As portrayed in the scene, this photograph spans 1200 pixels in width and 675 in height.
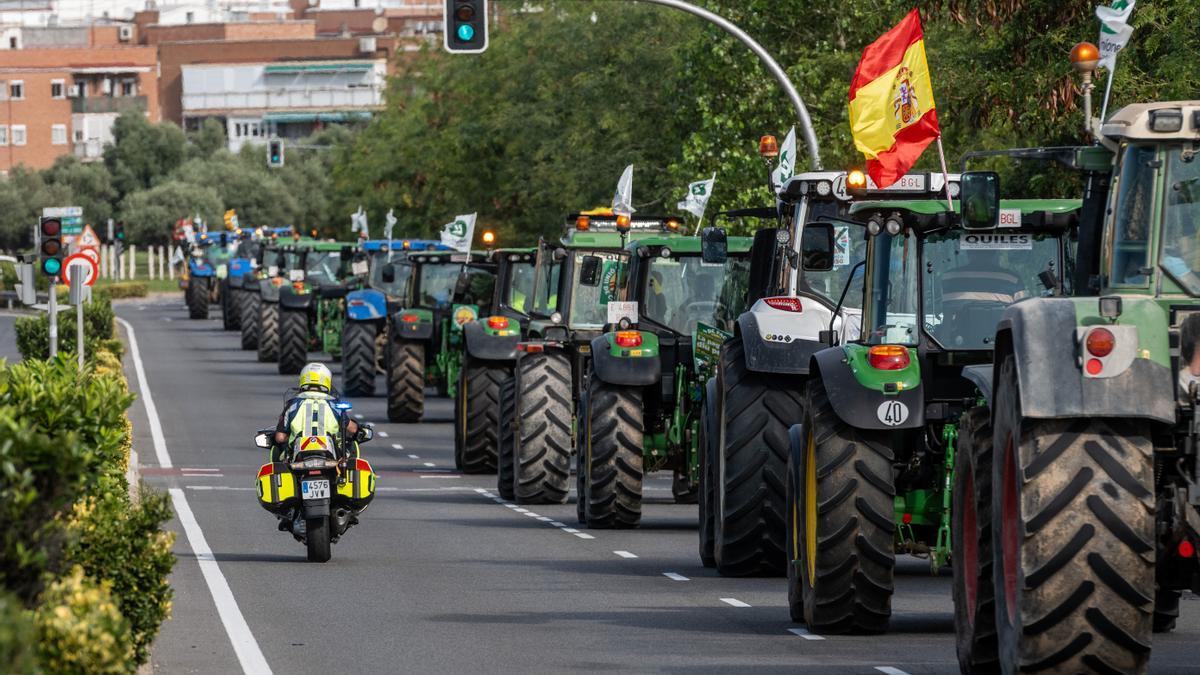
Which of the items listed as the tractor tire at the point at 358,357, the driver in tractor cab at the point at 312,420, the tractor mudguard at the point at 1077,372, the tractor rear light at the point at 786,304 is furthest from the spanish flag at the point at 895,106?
the tractor tire at the point at 358,357

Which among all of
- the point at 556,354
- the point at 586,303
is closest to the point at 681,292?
the point at 556,354

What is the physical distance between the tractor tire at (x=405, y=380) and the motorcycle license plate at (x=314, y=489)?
56.5ft

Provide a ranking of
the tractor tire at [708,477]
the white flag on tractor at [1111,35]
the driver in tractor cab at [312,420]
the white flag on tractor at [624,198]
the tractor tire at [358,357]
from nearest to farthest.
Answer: the white flag on tractor at [1111,35] → the tractor tire at [708,477] → the driver in tractor cab at [312,420] → the white flag on tractor at [624,198] → the tractor tire at [358,357]

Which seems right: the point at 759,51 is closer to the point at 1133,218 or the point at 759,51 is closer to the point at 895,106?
the point at 895,106

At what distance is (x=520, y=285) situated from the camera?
97.7ft

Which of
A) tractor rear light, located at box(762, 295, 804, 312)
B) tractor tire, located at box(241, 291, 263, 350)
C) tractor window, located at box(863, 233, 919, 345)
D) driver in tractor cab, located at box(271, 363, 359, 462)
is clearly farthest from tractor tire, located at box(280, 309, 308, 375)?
tractor window, located at box(863, 233, 919, 345)

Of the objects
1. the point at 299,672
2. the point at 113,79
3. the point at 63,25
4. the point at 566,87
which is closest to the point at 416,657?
the point at 299,672

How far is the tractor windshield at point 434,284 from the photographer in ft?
120

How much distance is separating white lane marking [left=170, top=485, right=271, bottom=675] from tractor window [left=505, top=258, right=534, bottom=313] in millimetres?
7745

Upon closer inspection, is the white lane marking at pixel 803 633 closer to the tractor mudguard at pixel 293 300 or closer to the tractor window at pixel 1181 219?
the tractor window at pixel 1181 219

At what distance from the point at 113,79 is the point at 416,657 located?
138 m

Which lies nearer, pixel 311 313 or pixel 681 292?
pixel 681 292

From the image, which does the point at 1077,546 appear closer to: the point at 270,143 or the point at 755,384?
the point at 755,384

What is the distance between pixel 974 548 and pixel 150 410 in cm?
2917
